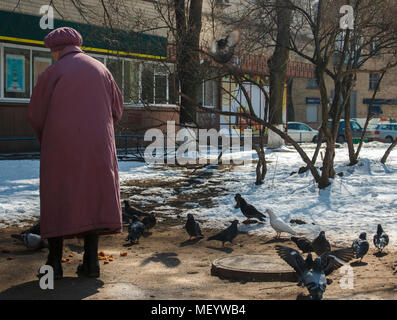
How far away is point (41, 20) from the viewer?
58.2ft

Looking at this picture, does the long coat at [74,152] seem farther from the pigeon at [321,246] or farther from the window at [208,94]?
the window at [208,94]

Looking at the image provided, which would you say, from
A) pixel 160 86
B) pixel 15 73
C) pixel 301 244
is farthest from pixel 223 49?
pixel 15 73

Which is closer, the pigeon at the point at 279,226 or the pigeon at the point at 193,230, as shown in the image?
the pigeon at the point at 279,226

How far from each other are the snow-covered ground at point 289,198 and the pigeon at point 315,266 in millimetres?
1661

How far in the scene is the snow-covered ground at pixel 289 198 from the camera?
736 centimetres

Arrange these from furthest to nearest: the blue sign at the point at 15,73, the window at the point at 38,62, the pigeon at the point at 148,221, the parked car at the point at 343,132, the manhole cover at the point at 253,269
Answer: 1. the parked car at the point at 343,132
2. the window at the point at 38,62
3. the blue sign at the point at 15,73
4. the pigeon at the point at 148,221
5. the manhole cover at the point at 253,269

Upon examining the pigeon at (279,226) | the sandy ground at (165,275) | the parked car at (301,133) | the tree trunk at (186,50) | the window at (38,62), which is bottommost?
the sandy ground at (165,275)

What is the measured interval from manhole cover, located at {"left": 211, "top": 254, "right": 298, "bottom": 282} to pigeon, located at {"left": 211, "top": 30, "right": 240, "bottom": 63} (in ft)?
15.6

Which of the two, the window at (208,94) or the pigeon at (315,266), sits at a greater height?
the window at (208,94)

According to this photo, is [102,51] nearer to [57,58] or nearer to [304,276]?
[57,58]

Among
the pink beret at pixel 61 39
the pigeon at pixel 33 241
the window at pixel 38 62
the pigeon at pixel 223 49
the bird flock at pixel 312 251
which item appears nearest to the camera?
the bird flock at pixel 312 251

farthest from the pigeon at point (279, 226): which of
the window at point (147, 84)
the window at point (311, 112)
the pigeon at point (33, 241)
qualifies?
the window at point (311, 112)

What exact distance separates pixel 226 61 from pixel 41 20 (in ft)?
33.0

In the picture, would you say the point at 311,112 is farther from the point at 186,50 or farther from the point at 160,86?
the point at 186,50
